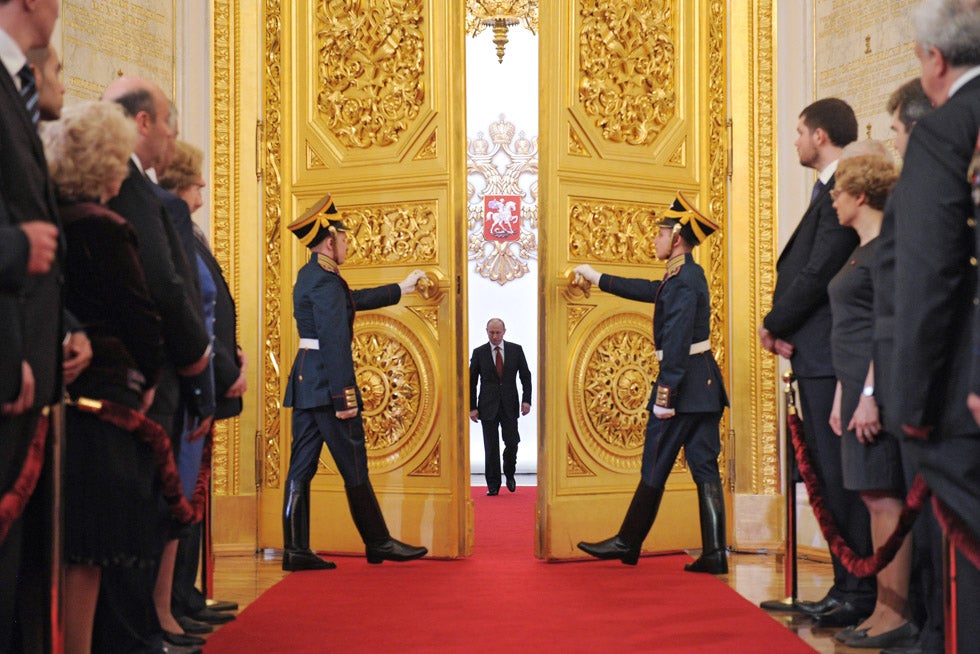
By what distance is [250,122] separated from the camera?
6.45 meters

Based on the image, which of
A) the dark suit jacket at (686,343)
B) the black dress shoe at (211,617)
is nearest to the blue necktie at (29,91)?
the black dress shoe at (211,617)

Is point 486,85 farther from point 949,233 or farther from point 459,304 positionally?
point 949,233

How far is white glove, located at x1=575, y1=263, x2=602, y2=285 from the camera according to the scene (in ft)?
19.7

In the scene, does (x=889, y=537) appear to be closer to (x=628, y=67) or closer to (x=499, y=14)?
(x=628, y=67)

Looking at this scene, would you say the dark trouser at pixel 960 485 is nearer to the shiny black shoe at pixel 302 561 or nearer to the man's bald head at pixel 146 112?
the man's bald head at pixel 146 112

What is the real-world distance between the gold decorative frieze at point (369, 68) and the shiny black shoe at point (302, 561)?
2.15 metres

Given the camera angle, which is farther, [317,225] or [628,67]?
[628,67]

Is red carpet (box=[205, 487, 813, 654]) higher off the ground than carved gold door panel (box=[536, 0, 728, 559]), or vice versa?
carved gold door panel (box=[536, 0, 728, 559])

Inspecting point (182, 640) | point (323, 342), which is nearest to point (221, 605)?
point (182, 640)

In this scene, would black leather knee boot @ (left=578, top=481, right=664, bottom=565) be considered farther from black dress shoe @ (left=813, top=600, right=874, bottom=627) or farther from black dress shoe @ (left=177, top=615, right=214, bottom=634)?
black dress shoe @ (left=177, top=615, right=214, bottom=634)

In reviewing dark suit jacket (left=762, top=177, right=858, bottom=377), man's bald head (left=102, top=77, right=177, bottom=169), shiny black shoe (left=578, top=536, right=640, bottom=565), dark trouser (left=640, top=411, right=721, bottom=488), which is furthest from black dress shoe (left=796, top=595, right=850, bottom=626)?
man's bald head (left=102, top=77, right=177, bottom=169)

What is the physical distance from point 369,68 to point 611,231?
1548 millimetres

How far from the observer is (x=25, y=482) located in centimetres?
236

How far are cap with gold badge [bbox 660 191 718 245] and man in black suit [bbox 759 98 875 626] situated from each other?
1.20 metres
